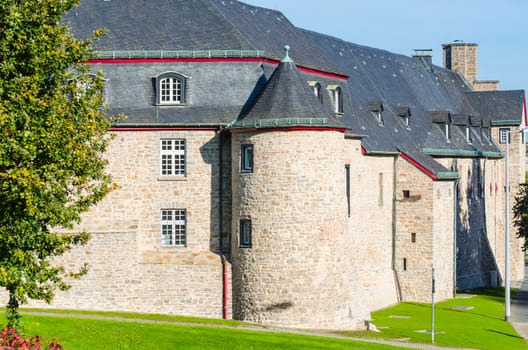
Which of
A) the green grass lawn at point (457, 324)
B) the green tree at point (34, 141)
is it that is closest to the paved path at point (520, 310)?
the green grass lawn at point (457, 324)

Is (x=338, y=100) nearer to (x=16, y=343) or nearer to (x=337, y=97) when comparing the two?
(x=337, y=97)

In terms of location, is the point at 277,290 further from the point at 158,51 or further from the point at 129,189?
the point at 158,51

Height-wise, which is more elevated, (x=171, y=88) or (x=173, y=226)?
(x=171, y=88)

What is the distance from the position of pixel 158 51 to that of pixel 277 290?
9829mm

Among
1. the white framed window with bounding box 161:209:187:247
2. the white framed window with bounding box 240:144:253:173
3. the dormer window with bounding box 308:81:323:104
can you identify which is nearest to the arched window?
the dormer window with bounding box 308:81:323:104

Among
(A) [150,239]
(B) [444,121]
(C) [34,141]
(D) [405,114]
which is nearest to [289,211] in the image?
(A) [150,239]

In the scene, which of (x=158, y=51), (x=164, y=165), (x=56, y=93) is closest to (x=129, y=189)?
(x=164, y=165)

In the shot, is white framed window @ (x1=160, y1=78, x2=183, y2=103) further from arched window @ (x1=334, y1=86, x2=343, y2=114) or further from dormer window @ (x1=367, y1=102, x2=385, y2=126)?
dormer window @ (x1=367, y1=102, x2=385, y2=126)

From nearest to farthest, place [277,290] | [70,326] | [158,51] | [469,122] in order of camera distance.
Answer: [70,326] → [277,290] → [158,51] → [469,122]

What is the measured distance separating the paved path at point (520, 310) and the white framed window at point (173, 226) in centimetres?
1453

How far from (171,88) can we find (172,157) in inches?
98.6

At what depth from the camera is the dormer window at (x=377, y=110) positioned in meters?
57.6

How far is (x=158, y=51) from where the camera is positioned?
4272 cm

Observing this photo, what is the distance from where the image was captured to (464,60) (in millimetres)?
84500
